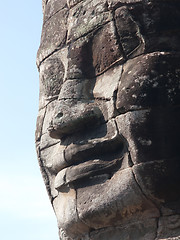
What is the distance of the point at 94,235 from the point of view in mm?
5328

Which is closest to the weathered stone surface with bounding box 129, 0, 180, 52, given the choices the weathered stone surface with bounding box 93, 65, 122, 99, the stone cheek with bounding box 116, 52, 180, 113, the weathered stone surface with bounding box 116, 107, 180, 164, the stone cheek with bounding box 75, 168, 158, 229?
the stone cheek with bounding box 116, 52, 180, 113

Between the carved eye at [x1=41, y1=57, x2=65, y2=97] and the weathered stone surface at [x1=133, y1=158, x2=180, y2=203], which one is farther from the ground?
the carved eye at [x1=41, y1=57, x2=65, y2=97]

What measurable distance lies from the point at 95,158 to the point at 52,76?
3.87 ft

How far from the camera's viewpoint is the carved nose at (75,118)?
5355mm

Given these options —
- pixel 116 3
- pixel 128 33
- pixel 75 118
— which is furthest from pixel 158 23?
pixel 75 118

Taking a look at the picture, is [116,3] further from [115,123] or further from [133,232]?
[133,232]

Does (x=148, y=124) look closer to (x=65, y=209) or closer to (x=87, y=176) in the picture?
(x=87, y=176)

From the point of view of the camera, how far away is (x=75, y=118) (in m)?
5.37

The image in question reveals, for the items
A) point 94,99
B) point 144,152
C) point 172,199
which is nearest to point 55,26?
point 94,99

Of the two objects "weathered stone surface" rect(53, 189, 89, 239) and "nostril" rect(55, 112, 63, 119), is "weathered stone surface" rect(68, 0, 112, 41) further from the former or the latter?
"weathered stone surface" rect(53, 189, 89, 239)

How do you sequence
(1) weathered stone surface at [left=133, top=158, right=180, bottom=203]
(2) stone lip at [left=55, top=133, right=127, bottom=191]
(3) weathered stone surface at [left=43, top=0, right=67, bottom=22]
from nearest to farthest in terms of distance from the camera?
(1) weathered stone surface at [left=133, top=158, right=180, bottom=203] → (2) stone lip at [left=55, top=133, right=127, bottom=191] → (3) weathered stone surface at [left=43, top=0, right=67, bottom=22]

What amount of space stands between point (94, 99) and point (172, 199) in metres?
1.24

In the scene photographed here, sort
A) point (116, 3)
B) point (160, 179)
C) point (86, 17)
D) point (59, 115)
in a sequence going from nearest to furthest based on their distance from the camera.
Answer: point (160, 179) < point (59, 115) < point (116, 3) < point (86, 17)

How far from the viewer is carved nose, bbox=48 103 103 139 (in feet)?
17.6
